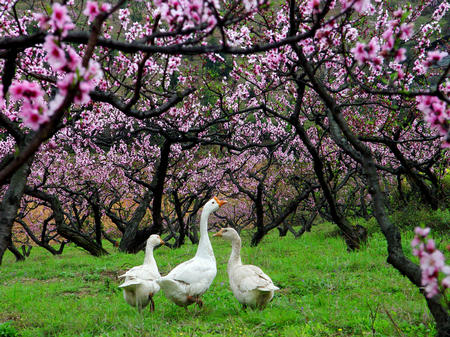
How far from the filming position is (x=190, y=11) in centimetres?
269

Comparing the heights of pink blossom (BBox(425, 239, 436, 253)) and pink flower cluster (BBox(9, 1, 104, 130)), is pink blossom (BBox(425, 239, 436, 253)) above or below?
below

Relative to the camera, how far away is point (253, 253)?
11.3m

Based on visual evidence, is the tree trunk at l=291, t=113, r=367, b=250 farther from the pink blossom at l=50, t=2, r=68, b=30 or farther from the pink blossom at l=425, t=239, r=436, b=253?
the pink blossom at l=50, t=2, r=68, b=30

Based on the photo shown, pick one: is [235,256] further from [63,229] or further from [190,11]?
[63,229]

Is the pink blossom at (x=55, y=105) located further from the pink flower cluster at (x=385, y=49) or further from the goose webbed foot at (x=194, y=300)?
the goose webbed foot at (x=194, y=300)

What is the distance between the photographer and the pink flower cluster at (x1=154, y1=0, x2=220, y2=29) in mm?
2646

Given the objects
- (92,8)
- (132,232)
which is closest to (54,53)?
(92,8)

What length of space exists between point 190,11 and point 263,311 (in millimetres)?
4458

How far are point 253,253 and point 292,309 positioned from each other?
18.9ft

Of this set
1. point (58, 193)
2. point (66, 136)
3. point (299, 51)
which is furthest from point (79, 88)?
point (58, 193)

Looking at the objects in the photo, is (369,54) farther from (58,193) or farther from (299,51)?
(58,193)

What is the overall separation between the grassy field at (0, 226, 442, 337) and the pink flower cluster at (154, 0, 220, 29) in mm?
2795

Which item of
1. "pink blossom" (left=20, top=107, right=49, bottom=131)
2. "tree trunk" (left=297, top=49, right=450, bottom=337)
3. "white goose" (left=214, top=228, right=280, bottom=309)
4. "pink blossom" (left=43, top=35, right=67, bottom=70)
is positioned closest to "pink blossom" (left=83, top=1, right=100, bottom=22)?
"pink blossom" (left=43, top=35, right=67, bottom=70)

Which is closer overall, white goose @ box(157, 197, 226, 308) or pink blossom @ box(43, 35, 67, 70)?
pink blossom @ box(43, 35, 67, 70)
